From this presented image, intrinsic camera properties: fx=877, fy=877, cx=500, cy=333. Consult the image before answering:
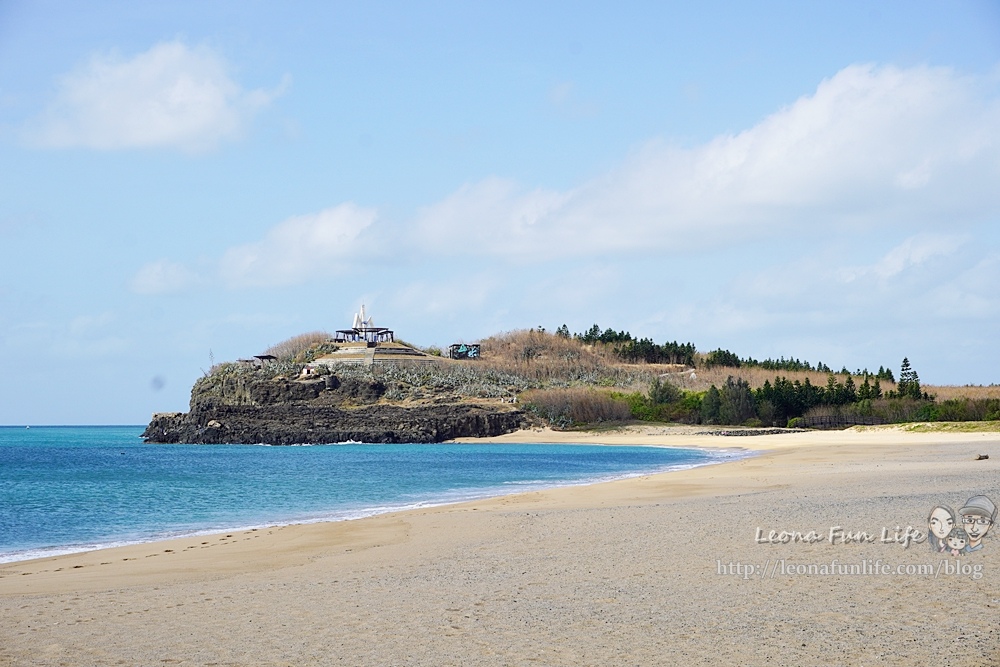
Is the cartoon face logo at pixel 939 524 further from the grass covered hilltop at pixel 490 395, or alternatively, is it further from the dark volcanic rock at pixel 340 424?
the dark volcanic rock at pixel 340 424

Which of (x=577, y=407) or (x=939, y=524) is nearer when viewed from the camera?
(x=939, y=524)

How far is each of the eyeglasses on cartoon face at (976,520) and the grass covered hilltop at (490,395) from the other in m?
74.3

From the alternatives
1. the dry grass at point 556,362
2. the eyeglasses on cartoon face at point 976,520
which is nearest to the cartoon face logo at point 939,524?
the eyeglasses on cartoon face at point 976,520

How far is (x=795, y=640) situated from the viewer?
26.5 ft

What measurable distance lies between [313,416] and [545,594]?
348 feet

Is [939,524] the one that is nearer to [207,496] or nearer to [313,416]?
[207,496]

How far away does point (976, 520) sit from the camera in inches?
543

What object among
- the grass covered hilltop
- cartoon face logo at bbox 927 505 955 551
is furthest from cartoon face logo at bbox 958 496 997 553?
the grass covered hilltop

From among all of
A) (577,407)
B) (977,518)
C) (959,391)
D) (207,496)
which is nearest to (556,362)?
(577,407)

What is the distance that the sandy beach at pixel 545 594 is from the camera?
811 cm

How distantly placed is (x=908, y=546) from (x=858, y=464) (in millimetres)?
23368

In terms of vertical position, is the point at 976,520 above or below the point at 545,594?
above

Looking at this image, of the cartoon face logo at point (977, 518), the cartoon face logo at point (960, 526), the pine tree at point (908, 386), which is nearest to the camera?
the cartoon face logo at point (960, 526)

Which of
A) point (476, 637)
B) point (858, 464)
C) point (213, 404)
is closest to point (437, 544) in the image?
point (476, 637)
